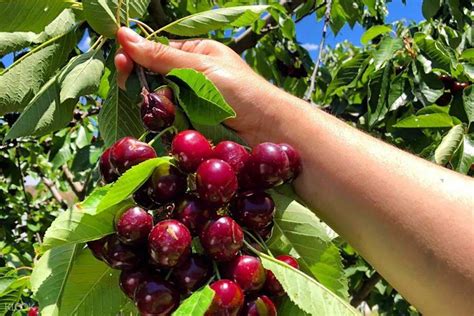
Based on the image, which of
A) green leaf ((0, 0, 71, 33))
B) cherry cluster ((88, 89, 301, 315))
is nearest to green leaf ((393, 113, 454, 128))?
cherry cluster ((88, 89, 301, 315))

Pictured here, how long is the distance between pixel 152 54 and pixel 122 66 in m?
0.07

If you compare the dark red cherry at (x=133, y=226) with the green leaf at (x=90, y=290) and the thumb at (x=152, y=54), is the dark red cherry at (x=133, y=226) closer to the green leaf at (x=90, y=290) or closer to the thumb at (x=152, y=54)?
the green leaf at (x=90, y=290)

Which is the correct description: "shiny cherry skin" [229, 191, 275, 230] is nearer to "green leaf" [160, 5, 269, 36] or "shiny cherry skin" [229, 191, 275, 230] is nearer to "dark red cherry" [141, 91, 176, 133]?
"dark red cherry" [141, 91, 176, 133]

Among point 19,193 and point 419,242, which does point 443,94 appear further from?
point 19,193

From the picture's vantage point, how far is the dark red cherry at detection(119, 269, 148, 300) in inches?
34.3

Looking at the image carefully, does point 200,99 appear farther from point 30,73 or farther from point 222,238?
point 30,73

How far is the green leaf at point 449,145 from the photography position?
6.30 feet

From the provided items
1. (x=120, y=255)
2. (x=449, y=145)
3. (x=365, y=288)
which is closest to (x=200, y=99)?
(x=120, y=255)

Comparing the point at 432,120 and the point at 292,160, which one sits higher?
the point at 292,160

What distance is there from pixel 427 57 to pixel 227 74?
1579 mm

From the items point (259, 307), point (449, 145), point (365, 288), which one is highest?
point (259, 307)

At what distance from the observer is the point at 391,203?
1076mm

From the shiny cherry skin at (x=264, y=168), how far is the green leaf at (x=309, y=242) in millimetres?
65

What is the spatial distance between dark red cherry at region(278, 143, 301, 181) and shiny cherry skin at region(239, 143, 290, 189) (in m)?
0.05
